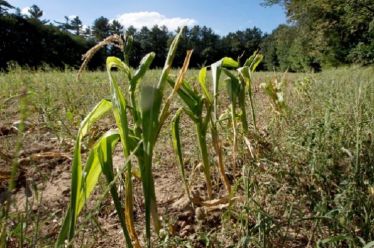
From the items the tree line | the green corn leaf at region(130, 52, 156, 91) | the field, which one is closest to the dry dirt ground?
the field

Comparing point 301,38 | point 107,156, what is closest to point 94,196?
point 107,156

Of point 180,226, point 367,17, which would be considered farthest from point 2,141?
point 367,17

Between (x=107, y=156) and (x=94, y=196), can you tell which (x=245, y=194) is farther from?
(x=94, y=196)

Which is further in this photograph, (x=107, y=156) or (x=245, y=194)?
(x=245, y=194)

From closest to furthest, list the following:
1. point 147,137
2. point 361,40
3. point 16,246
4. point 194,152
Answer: point 147,137
point 16,246
point 194,152
point 361,40

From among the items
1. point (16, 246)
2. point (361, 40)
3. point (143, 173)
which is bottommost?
point (16, 246)

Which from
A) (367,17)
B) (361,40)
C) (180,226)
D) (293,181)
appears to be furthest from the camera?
(361,40)

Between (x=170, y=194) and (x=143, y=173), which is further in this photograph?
(x=170, y=194)

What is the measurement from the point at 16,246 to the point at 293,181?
83 centimetres

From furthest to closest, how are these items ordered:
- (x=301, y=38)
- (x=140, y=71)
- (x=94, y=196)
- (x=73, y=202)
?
(x=301, y=38), (x=94, y=196), (x=140, y=71), (x=73, y=202)

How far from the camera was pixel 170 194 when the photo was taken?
4.22 ft

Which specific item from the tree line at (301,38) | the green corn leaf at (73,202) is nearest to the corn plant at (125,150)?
the green corn leaf at (73,202)

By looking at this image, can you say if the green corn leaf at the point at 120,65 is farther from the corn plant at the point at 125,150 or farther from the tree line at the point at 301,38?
the tree line at the point at 301,38

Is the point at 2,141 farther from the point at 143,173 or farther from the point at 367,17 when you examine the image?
the point at 367,17
